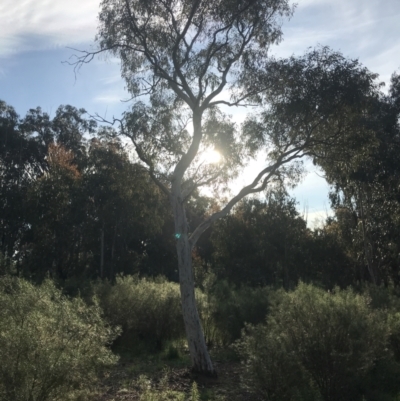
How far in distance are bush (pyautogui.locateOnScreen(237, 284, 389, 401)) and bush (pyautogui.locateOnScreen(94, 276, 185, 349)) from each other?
264 inches

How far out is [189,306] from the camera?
10.9 m

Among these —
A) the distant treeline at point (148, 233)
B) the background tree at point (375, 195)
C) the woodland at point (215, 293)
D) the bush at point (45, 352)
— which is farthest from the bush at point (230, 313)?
the distant treeline at point (148, 233)

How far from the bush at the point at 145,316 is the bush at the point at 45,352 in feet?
24.9

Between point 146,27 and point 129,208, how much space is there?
2137cm

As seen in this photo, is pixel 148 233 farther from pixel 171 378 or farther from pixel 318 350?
pixel 318 350

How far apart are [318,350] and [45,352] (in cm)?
409

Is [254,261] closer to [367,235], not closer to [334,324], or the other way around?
[367,235]

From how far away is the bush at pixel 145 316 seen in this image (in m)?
14.2

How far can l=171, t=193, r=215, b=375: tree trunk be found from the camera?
10.7 metres

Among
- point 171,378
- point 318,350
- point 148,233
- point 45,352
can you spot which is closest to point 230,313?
point 171,378

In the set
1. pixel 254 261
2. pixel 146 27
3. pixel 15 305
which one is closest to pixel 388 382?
pixel 15 305

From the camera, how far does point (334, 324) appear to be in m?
7.64

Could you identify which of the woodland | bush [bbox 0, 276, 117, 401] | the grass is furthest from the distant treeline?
bush [bbox 0, 276, 117, 401]

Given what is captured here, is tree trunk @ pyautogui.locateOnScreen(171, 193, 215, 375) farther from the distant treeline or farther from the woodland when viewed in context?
the distant treeline
